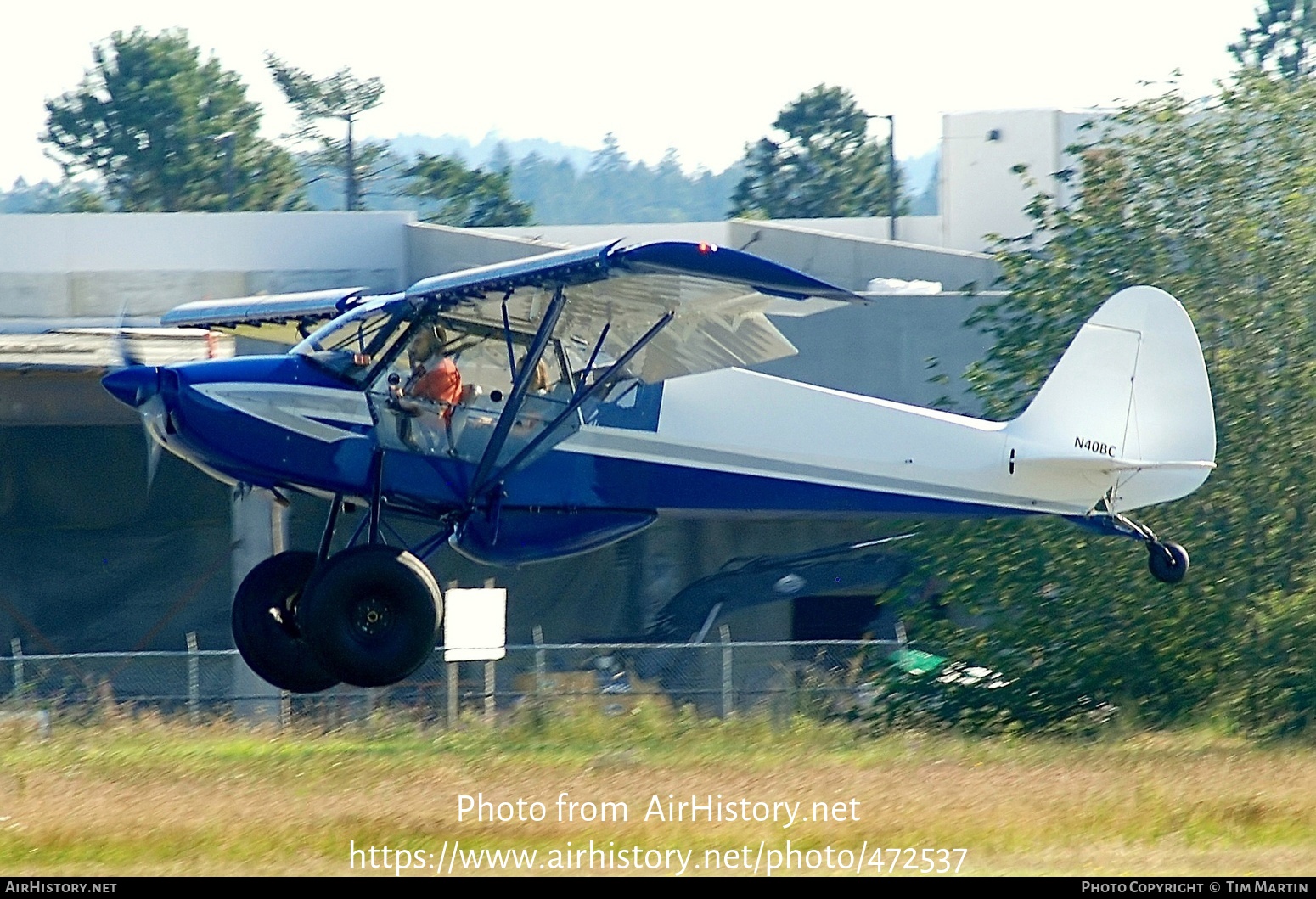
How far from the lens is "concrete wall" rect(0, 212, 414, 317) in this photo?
109ft

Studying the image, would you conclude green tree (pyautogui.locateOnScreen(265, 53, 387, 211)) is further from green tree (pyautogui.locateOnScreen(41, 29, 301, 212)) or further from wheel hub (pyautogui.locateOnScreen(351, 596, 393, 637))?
wheel hub (pyautogui.locateOnScreen(351, 596, 393, 637))

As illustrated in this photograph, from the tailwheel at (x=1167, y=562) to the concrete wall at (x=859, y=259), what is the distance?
662 inches

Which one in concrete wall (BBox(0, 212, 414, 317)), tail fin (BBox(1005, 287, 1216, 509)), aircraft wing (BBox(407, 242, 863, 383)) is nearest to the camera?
aircraft wing (BBox(407, 242, 863, 383))

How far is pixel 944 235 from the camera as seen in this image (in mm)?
39531

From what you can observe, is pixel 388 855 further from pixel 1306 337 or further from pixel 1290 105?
pixel 1290 105

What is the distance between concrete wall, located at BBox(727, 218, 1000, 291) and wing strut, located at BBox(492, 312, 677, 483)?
18.2 metres

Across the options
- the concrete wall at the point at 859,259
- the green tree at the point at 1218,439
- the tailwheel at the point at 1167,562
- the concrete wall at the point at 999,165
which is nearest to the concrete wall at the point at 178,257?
the concrete wall at the point at 859,259

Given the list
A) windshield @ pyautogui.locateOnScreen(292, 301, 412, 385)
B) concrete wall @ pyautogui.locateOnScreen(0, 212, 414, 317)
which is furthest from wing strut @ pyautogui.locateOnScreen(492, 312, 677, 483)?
concrete wall @ pyautogui.locateOnScreen(0, 212, 414, 317)

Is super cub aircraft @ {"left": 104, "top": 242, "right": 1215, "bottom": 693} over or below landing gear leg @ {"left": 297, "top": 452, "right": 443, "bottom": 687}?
over

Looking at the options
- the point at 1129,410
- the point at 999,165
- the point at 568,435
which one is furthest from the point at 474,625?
the point at 999,165

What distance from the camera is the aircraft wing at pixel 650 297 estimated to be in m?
10.4

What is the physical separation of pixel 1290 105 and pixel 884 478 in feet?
31.4

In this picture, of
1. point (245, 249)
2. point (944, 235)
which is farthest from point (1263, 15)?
point (245, 249)

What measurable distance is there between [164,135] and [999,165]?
51629 mm
